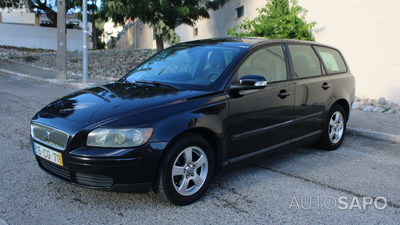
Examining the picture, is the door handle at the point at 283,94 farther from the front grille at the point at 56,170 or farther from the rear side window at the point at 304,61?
the front grille at the point at 56,170

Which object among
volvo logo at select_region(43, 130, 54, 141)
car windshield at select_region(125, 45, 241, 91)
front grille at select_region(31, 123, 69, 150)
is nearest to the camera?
front grille at select_region(31, 123, 69, 150)

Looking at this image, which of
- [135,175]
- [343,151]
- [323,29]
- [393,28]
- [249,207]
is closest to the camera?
[135,175]

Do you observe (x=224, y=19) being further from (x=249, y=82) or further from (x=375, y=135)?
(x=249, y=82)

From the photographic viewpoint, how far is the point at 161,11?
1719cm

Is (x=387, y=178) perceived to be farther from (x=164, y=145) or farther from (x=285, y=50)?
(x=164, y=145)

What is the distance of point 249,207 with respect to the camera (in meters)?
3.14

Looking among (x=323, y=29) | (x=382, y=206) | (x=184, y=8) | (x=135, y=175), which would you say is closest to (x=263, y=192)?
(x=382, y=206)

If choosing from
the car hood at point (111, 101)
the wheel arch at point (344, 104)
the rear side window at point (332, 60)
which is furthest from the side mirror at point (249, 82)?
the wheel arch at point (344, 104)

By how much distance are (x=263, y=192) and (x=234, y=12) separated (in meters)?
16.1

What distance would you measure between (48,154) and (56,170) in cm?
16

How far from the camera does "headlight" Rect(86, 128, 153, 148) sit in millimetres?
2785

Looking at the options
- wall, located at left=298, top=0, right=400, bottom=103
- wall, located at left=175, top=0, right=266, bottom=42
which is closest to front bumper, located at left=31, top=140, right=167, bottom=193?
wall, located at left=298, top=0, right=400, bottom=103

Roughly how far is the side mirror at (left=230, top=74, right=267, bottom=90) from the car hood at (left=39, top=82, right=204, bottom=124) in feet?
1.39

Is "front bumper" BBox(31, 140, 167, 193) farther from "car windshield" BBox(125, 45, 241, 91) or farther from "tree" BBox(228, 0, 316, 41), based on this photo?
"tree" BBox(228, 0, 316, 41)
